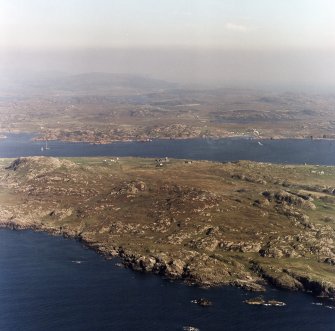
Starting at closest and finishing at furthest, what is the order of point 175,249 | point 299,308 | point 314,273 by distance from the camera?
point 299,308
point 314,273
point 175,249

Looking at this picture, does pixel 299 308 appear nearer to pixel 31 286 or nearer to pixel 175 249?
pixel 175 249

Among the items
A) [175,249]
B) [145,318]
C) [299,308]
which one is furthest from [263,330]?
[175,249]

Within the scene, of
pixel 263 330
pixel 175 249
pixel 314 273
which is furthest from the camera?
pixel 175 249

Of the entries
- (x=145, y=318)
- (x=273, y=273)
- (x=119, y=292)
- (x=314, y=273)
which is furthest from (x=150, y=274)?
(x=314, y=273)

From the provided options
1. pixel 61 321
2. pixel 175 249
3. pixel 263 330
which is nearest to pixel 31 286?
pixel 61 321

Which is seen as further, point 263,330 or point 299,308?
point 299,308

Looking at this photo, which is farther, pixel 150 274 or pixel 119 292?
pixel 150 274

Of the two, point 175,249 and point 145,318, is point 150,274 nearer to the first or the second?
point 175,249

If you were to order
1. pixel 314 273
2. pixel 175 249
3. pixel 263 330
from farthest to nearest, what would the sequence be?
pixel 175 249
pixel 314 273
pixel 263 330
